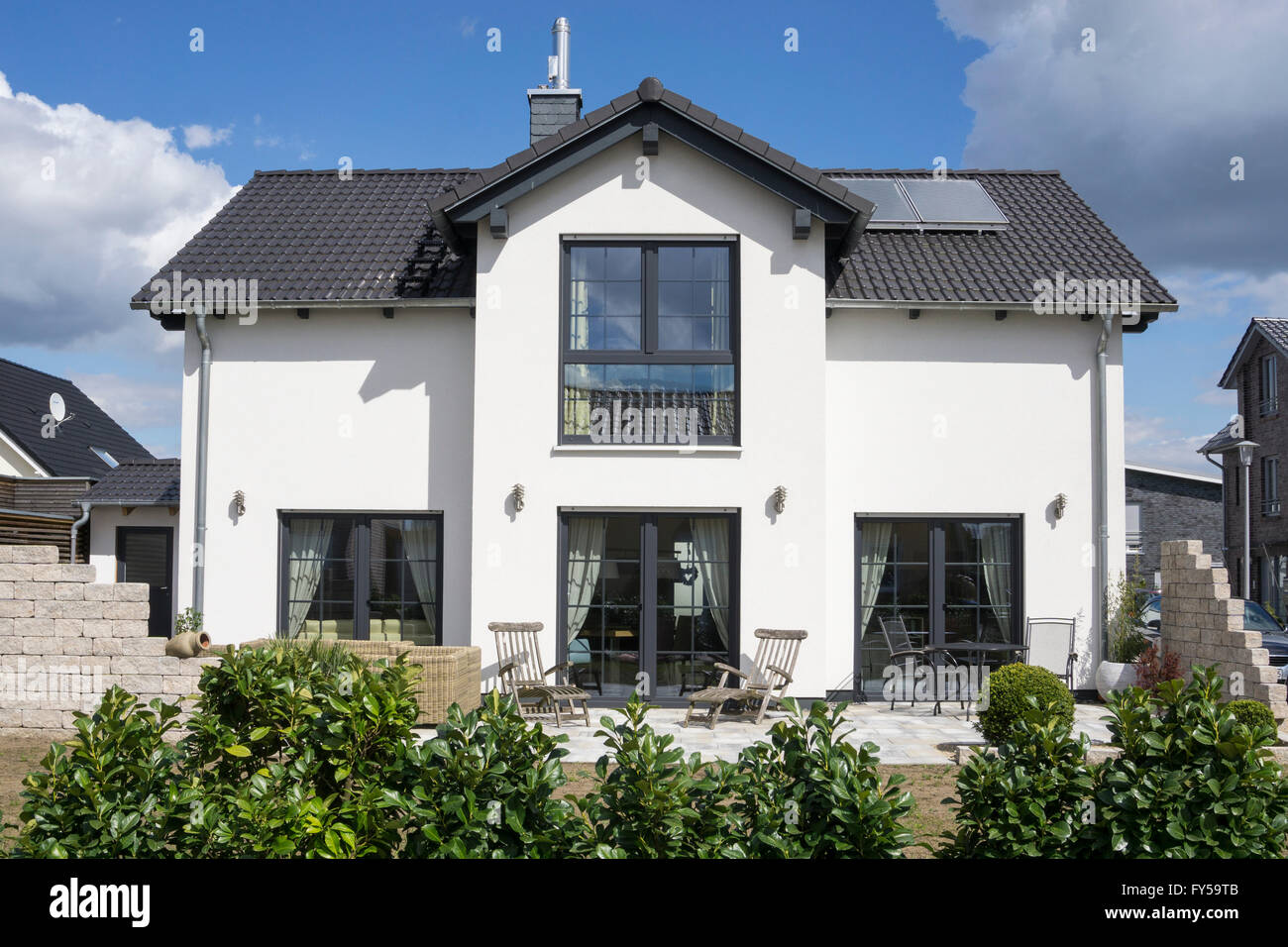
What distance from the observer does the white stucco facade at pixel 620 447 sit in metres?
10.8

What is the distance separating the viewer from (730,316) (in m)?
10.9

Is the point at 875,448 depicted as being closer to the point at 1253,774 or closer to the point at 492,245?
the point at 492,245

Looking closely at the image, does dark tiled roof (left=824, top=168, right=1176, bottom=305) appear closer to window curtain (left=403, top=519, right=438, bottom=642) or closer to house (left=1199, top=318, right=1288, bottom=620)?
window curtain (left=403, top=519, right=438, bottom=642)

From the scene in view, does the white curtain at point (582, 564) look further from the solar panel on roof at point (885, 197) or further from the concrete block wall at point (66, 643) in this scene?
the solar panel on roof at point (885, 197)

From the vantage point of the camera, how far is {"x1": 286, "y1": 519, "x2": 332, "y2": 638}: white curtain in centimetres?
1161

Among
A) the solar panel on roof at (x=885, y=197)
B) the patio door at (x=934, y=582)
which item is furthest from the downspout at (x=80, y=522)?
the solar panel on roof at (x=885, y=197)

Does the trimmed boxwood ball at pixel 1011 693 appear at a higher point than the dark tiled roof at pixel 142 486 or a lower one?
lower

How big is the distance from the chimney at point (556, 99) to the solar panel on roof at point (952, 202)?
5.06 meters

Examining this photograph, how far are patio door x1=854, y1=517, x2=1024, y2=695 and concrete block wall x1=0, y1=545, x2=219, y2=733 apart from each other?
7448 mm

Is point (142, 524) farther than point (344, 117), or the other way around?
point (142, 524)
